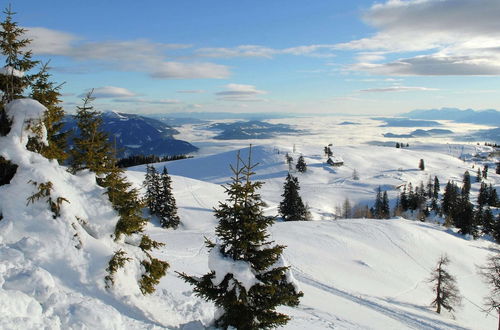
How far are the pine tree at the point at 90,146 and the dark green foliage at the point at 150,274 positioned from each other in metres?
4.44

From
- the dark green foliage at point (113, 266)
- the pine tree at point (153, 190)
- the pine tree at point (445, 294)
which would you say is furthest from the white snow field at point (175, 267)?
the pine tree at point (153, 190)

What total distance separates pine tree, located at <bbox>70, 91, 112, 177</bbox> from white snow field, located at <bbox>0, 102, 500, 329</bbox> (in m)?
0.60

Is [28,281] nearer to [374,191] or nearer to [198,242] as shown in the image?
[198,242]

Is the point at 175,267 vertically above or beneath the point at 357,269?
above

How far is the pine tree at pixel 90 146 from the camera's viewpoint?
587 inches

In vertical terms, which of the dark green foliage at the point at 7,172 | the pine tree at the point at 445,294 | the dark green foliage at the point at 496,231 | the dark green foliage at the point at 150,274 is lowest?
the dark green foliage at the point at 496,231

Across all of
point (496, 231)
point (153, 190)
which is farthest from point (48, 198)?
point (496, 231)

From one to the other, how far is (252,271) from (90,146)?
8.57 meters

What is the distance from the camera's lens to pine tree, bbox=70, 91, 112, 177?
14922mm

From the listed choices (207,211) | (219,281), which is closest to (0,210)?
(219,281)

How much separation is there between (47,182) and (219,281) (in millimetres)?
7396

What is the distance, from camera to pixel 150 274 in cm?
1518

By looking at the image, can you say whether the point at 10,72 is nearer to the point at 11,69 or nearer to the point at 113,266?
the point at 11,69

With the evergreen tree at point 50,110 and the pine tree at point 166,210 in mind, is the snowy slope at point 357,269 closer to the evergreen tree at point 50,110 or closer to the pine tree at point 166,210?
the pine tree at point 166,210
